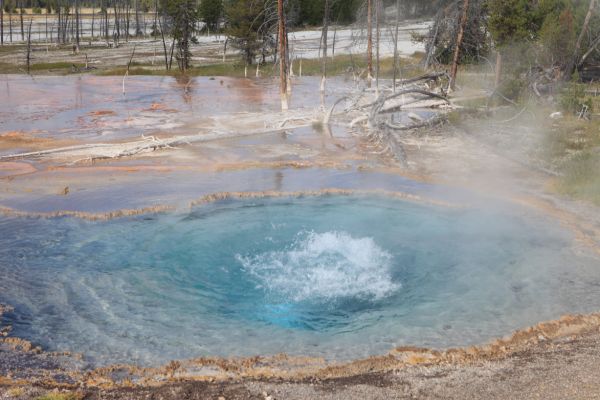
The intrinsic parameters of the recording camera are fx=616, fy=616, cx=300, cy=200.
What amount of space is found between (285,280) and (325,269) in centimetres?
80

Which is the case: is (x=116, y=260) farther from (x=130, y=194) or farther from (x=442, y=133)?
(x=442, y=133)

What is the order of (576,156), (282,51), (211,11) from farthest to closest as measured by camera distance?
(211,11) < (282,51) < (576,156)

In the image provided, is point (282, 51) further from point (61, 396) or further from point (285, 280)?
point (61, 396)

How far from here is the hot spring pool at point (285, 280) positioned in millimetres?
8000

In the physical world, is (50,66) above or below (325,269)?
above

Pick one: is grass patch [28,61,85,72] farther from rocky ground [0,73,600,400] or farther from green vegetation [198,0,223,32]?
rocky ground [0,73,600,400]

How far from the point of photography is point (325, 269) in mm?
10234

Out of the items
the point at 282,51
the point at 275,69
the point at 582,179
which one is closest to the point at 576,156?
the point at 582,179

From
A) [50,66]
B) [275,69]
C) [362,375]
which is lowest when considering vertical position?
[362,375]

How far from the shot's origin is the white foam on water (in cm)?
940

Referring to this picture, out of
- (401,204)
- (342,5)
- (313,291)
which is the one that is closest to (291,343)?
(313,291)

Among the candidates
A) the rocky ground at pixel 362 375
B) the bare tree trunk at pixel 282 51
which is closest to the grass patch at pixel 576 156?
the rocky ground at pixel 362 375

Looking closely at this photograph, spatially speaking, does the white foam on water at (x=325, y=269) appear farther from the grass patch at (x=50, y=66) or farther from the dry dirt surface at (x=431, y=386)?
the grass patch at (x=50, y=66)

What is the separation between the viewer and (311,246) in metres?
11.2
